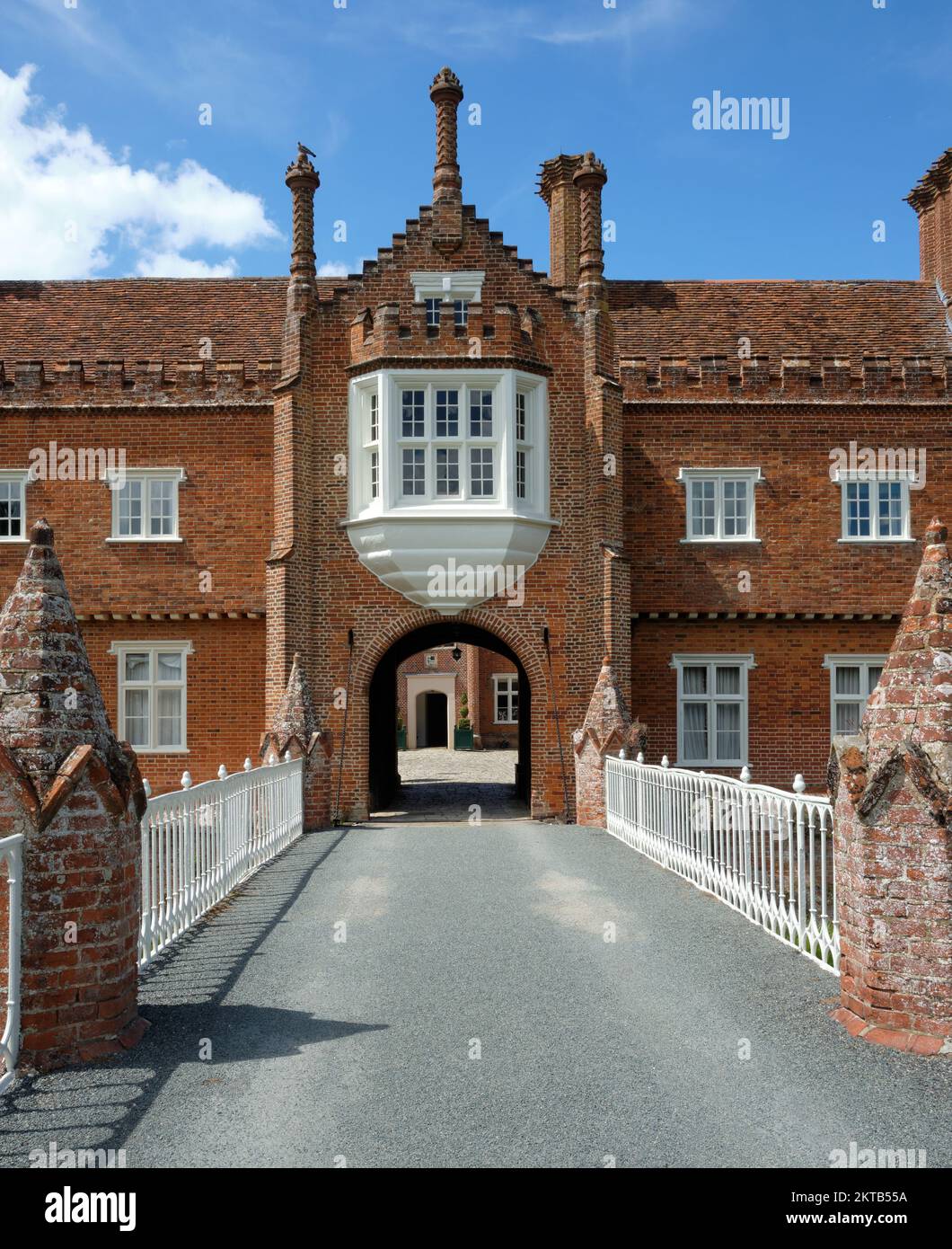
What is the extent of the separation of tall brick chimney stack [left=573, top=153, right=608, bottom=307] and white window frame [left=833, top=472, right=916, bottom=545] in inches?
246

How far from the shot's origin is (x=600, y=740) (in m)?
18.5

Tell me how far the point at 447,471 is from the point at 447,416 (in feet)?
3.27

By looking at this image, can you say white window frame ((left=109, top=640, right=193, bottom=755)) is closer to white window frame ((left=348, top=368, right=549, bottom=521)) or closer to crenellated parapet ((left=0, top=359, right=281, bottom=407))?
white window frame ((left=348, top=368, right=549, bottom=521))

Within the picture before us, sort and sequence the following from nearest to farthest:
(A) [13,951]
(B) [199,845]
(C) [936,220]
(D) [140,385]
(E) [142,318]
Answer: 1. (A) [13,951]
2. (B) [199,845]
3. (D) [140,385]
4. (E) [142,318]
5. (C) [936,220]

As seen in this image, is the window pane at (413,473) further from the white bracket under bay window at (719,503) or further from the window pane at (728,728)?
the window pane at (728,728)

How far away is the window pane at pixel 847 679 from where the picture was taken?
2183 centimetres

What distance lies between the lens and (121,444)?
71.1ft

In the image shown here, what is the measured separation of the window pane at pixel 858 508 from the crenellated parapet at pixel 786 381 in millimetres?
1785

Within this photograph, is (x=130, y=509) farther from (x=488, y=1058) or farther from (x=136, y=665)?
(x=488, y=1058)

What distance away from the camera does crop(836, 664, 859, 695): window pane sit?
2183 cm

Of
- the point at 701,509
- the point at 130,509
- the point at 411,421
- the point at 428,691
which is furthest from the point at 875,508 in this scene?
the point at 428,691

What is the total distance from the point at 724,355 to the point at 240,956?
1758 centimetres

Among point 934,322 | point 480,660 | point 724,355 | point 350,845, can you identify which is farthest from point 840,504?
point 480,660

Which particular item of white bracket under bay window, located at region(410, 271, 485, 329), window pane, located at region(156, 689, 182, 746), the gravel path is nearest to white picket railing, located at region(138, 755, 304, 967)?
the gravel path
